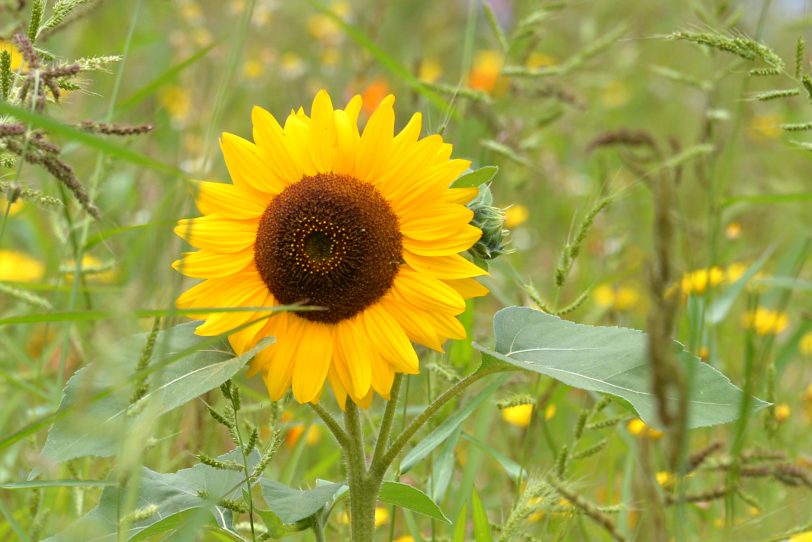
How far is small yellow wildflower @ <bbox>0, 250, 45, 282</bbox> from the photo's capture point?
124 inches

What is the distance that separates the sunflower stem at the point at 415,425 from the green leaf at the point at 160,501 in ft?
0.60

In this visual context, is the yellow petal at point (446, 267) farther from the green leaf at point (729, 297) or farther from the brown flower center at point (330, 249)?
the green leaf at point (729, 297)

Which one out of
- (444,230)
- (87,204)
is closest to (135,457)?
(87,204)

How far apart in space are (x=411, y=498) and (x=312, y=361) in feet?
0.75

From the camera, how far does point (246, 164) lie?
142 cm

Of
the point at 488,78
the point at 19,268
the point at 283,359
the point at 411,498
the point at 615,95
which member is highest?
the point at 615,95

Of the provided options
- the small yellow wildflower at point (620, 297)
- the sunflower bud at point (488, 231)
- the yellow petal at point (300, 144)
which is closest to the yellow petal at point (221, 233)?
the yellow petal at point (300, 144)

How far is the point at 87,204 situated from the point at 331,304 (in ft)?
1.25

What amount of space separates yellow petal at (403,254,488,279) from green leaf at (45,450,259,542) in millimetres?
374

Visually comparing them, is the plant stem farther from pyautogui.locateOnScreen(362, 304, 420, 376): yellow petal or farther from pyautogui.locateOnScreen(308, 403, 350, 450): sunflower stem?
pyautogui.locateOnScreen(362, 304, 420, 376): yellow petal

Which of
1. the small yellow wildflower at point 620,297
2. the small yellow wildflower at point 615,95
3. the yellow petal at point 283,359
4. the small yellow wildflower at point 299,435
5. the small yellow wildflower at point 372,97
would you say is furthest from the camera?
the small yellow wildflower at point 615,95

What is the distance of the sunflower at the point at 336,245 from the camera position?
4.49 ft

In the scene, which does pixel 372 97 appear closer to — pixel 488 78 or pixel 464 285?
pixel 488 78

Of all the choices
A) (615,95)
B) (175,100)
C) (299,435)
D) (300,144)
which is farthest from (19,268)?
(615,95)
